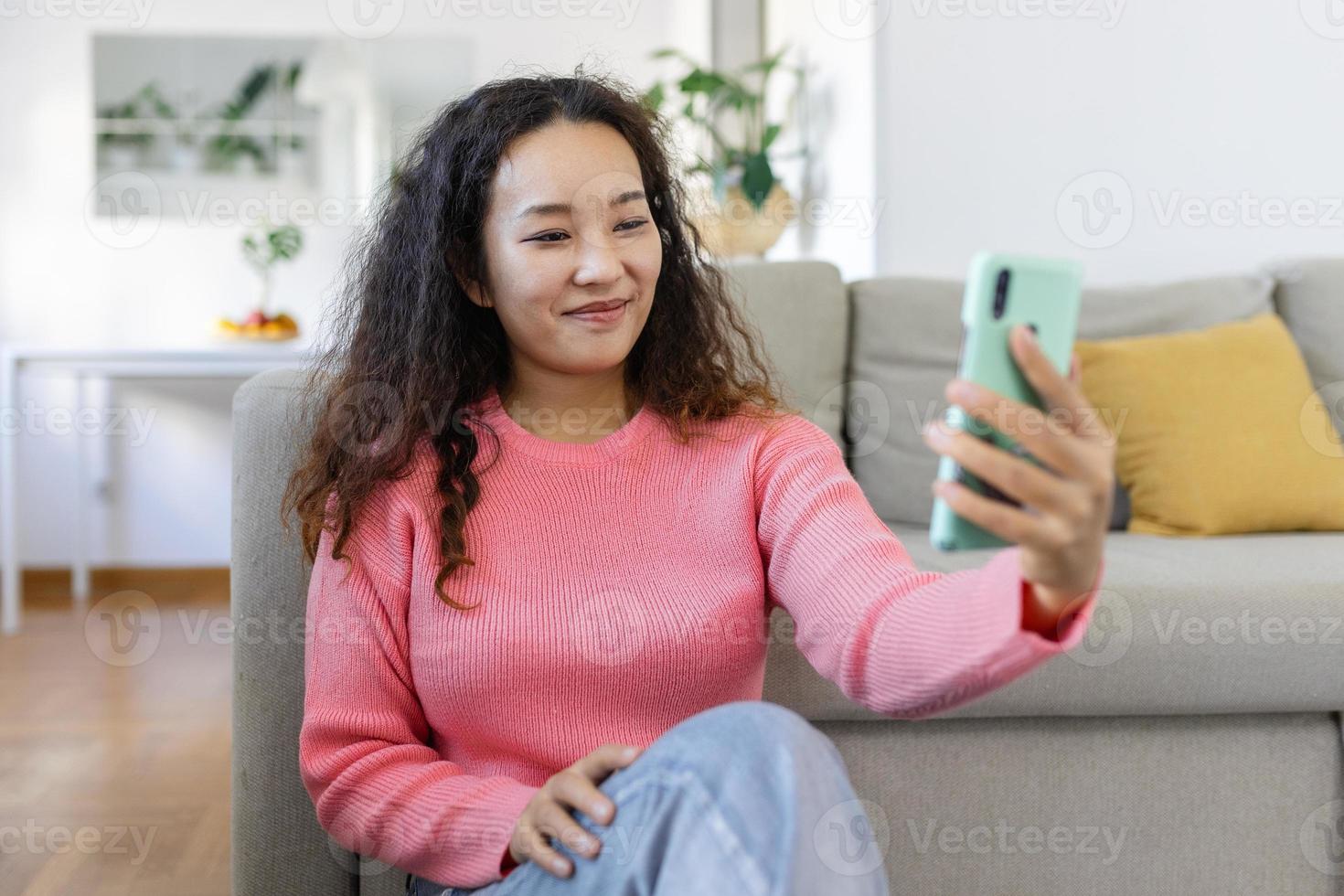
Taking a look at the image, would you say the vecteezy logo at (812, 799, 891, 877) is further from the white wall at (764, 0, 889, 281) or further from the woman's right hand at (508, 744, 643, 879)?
the white wall at (764, 0, 889, 281)

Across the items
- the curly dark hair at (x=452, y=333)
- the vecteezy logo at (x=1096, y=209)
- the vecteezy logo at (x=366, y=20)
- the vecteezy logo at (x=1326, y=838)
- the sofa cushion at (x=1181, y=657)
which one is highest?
the vecteezy logo at (x=366, y=20)

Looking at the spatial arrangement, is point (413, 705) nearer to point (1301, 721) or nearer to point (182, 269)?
point (1301, 721)

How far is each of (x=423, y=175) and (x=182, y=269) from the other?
3043mm

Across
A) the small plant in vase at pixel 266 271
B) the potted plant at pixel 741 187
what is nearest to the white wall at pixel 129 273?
the small plant in vase at pixel 266 271

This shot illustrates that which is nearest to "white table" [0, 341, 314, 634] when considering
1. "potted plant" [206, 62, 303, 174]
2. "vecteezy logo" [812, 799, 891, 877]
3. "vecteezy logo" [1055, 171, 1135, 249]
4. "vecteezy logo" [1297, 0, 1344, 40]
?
"potted plant" [206, 62, 303, 174]

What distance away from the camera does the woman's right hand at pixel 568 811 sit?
82cm

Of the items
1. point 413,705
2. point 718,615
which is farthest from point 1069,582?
point 413,705

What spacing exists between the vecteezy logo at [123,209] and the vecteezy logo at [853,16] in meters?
2.25

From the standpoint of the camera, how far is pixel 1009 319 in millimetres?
692

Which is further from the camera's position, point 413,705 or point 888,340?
point 888,340

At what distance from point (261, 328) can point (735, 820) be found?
3183 millimetres

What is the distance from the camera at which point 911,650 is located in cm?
87

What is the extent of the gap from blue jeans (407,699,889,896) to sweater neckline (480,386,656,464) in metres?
0.36

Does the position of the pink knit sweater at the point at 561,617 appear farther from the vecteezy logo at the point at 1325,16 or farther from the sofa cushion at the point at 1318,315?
the vecteezy logo at the point at 1325,16
